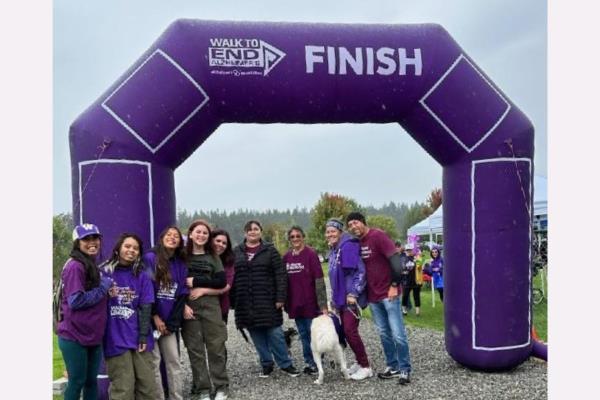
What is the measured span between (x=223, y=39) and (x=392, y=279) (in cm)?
246

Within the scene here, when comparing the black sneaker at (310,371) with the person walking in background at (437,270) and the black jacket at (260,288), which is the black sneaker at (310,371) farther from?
the person walking in background at (437,270)

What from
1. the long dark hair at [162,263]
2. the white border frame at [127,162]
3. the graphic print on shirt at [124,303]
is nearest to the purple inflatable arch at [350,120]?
the white border frame at [127,162]

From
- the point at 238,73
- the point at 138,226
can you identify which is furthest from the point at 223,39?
the point at 138,226

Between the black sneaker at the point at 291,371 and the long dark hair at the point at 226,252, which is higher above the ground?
the long dark hair at the point at 226,252

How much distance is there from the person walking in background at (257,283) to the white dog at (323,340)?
0.38 m

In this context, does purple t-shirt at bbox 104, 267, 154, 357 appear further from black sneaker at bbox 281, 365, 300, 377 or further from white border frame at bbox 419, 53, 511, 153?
white border frame at bbox 419, 53, 511, 153

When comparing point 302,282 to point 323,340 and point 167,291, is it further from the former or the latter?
point 167,291

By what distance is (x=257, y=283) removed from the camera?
17.4 feet

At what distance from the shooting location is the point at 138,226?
4.75m

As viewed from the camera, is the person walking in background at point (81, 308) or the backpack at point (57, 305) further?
the backpack at point (57, 305)

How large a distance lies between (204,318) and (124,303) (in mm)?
869

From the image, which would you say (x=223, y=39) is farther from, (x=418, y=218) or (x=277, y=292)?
(x=418, y=218)

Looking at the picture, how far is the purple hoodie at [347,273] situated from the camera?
518 centimetres

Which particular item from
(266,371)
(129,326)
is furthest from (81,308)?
(266,371)
